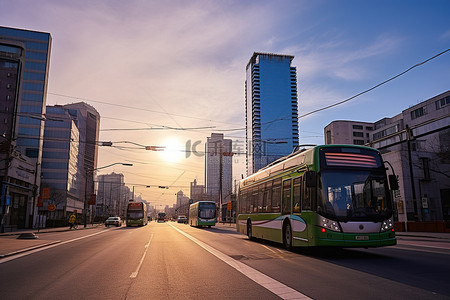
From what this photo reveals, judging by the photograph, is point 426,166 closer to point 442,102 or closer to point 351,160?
point 442,102

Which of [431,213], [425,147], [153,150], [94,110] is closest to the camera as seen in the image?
[153,150]

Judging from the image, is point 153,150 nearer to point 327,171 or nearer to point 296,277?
point 327,171

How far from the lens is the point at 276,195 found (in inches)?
632

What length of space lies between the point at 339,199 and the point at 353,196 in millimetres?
464

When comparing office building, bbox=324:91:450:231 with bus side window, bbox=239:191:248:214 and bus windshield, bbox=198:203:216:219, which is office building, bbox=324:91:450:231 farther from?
bus windshield, bbox=198:203:216:219

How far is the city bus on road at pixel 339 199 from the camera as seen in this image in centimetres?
1165

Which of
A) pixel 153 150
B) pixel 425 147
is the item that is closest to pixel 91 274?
pixel 153 150

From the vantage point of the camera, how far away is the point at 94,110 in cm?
17525

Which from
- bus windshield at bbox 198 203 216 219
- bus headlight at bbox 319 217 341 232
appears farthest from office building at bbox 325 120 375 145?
bus headlight at bbox 319 217 341 232

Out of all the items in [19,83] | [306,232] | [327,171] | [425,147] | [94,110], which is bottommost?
[306,232]

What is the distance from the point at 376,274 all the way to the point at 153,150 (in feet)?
68.9

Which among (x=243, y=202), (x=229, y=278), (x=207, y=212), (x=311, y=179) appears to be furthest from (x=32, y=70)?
(x=229, y=278)

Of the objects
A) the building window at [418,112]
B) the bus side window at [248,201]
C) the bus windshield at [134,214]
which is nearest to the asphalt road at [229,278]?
the bus side window at [248,201]

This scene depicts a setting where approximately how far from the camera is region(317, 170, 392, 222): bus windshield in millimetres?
11750
